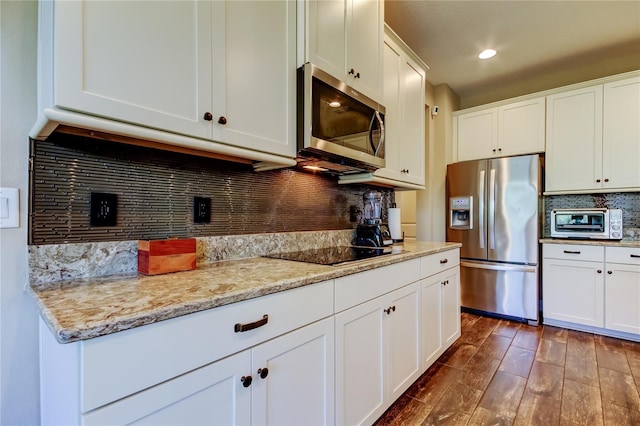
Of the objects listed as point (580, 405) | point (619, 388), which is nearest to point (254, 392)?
point (580, 405)

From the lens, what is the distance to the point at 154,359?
722 mm

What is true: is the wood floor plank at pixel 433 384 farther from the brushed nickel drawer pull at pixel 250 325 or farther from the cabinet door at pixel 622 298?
the cabinet door at pixel 622 298

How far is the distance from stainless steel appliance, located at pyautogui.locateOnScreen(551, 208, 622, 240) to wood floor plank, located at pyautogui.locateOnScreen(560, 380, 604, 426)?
5.15 feet

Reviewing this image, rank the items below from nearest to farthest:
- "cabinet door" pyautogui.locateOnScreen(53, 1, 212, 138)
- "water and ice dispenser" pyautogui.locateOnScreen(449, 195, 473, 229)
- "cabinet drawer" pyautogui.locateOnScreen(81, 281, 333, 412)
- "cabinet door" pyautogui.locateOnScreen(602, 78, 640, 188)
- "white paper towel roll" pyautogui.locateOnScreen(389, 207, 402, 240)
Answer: "cabinet drawer" pyautogui.locateOnScreen(81, 281, 333, 412) → "cabinet door" pyautogui.locateOnScreen(53, 1, 212, 138) → "white paper towel roll" pyautogui.locateOnScreen(389, 207, 402, 240) → "cabinet door" pyautogui.locateOnScreen(602, 78, 640, 188) → "water and ice dispenser" pyautogui.locateOnScreen(449, 195, 473, 229)

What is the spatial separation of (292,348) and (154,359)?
0.47 meters

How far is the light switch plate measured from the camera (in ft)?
3.07

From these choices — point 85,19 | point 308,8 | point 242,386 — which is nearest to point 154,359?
point 242,386

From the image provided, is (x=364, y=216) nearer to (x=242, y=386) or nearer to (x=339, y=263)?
(x=339, y=263)

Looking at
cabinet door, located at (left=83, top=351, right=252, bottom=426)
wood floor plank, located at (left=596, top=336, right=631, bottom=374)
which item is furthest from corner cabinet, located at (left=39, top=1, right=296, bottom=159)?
wood floor plank, located at (left=596, top=336, right=631, bottom=374)

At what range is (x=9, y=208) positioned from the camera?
949 mm

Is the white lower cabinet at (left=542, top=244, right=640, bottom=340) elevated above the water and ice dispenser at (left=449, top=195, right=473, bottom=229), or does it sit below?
below

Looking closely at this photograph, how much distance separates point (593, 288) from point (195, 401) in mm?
3507

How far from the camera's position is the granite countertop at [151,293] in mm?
648

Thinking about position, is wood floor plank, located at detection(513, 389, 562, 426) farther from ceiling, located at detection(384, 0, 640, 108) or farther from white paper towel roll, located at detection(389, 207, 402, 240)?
ceiling, located at detection(384, 0, 640, 108)
